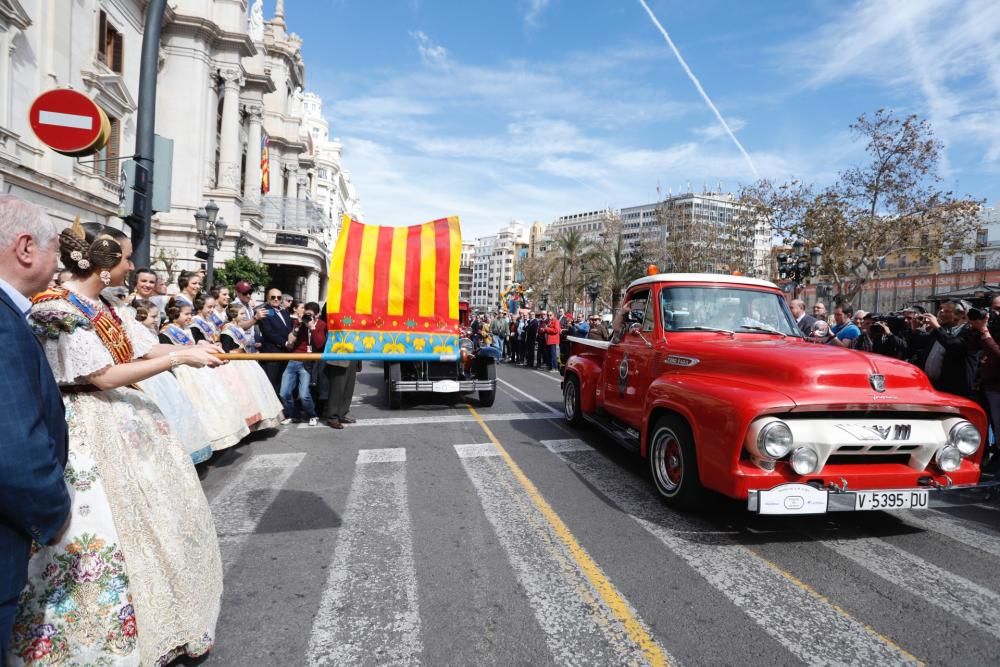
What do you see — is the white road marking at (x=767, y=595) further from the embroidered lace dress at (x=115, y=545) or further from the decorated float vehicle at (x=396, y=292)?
the embroidered lace dress at (x=115, y=545)

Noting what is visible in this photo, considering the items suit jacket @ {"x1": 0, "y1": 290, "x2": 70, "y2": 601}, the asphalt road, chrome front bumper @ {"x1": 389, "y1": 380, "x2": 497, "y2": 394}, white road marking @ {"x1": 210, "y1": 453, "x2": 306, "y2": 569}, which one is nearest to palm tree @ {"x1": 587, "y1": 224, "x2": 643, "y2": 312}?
chrome front bumper @ {"x1": 389, "y1": 380, "x2": 497, "y2": 394}

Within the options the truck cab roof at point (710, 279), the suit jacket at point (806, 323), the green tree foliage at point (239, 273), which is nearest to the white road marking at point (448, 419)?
the suit jacket at point (806, 323)

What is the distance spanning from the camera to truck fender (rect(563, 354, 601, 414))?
788cm

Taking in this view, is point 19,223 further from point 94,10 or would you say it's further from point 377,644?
point 94,10

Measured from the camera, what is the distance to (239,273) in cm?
2781

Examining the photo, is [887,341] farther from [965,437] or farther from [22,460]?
[22,460]

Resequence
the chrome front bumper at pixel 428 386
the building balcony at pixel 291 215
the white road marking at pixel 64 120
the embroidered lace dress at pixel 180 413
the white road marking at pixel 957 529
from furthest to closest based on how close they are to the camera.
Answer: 1. the building balcony at pixel 291 215
2. the chrome front bumper at pixel 428 386
3. the white road marking at pixel 64 120
4. the embroidered lace dress at pixel 180 413
5. the white road marking at pixel 957 529

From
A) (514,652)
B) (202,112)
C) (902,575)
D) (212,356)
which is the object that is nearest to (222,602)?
(212,356)

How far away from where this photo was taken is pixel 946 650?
2.99m

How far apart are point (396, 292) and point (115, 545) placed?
2.60m

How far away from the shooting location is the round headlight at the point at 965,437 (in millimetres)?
4340

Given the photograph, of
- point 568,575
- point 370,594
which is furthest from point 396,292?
point 568,575

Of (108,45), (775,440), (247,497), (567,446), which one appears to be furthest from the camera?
(108,45)

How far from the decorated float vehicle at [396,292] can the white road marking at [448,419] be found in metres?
4.96
